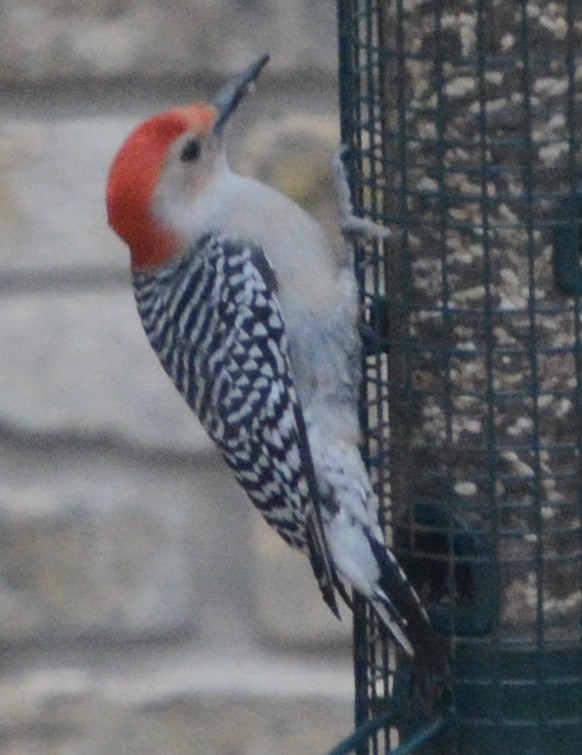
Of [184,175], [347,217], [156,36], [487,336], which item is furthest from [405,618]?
[156,36]

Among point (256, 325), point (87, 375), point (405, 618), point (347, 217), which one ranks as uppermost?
point (347, 217)

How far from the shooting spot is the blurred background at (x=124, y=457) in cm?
239

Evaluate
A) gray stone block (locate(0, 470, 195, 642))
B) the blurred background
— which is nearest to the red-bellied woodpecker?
the blurred background

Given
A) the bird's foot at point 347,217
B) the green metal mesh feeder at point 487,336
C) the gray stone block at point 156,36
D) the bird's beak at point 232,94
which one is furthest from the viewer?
the gray stone block at point 156,36

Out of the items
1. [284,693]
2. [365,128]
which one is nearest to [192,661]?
[284,693]

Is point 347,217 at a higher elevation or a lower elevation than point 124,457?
higher

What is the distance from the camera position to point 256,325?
2145 mm

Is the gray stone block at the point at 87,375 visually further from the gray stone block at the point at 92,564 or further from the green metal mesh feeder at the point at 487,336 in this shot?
the green metal mesh feeder at the point at 487,336

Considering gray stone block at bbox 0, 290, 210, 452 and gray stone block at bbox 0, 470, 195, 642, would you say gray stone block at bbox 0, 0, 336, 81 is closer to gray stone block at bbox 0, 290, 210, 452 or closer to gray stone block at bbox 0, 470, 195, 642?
gray stone block at bbox 0, 290, 210, 452

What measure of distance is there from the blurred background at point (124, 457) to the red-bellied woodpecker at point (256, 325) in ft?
0.59

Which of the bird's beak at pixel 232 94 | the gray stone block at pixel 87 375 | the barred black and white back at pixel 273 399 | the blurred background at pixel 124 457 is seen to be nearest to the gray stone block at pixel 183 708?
the blurred background at pixel 124 457

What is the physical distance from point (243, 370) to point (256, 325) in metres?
0.06

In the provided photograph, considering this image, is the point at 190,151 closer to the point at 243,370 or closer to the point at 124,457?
the point at 243,370

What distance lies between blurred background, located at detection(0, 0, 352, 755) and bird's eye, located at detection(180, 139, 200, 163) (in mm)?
163
